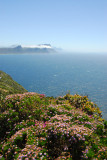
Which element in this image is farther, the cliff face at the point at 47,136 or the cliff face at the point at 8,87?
the cliff face at the point at 8,87

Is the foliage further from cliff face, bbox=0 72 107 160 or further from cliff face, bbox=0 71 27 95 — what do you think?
cliff face, bbox=0 71 27 95

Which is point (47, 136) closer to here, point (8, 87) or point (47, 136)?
point (47, 136)

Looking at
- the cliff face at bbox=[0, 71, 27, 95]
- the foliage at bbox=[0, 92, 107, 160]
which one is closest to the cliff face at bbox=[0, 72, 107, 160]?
the foliage at bbox=[0, 92, 107, 160]

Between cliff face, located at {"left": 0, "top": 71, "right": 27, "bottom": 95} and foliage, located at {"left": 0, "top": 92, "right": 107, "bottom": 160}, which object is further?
cliff face, located at {"left": 0, "top": 71, "right": 27, "bottom": 95}

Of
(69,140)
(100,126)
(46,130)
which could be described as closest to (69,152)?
(69,140)

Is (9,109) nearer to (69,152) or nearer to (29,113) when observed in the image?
(29,113)

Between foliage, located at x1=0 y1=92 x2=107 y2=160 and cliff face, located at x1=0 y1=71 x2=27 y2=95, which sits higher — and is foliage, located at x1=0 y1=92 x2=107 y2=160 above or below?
above

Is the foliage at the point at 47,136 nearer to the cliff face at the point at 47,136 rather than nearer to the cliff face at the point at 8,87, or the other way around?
the cliff face at the point at 47,136

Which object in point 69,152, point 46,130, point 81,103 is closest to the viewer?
point 69,152

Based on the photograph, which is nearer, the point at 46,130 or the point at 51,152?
the point at 51,152

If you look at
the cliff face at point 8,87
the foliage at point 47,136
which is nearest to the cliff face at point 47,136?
the foliage at point 47,136

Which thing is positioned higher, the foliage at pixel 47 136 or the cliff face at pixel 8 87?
the foliage at pixel 47 136

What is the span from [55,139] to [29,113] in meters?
3.88

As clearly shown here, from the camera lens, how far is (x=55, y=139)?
298 inches
